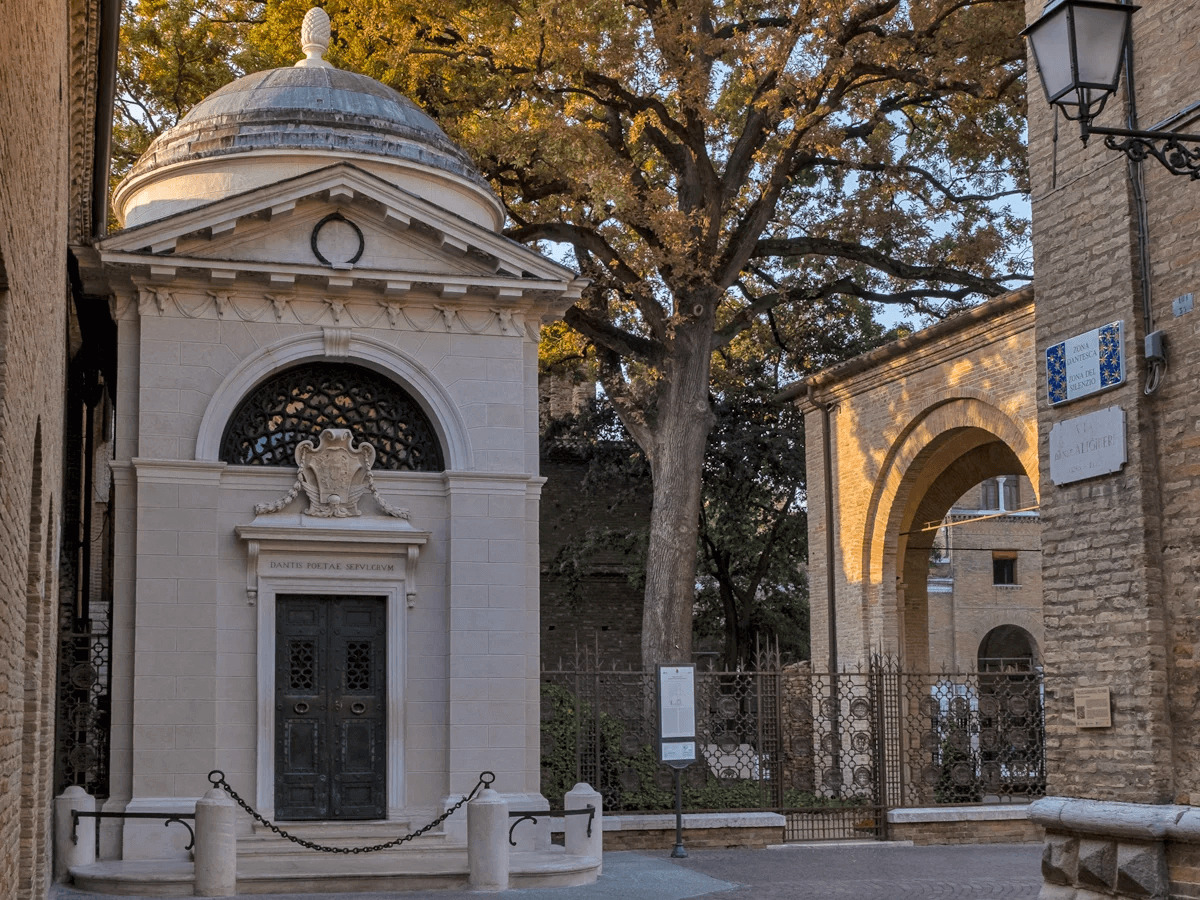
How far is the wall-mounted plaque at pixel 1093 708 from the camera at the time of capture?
11.0m

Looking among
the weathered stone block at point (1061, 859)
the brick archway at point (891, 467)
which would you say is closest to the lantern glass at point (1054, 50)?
the weathered stone block at point (1061, 859)

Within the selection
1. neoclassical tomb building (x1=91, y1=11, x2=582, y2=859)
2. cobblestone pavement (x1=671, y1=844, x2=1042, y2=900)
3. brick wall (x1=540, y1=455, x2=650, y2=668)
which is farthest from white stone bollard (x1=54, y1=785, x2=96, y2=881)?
brick wall (x1=540, y1=455, x2=650, y2=668)

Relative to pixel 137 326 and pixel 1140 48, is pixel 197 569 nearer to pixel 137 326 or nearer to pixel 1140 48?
pixel 137 326

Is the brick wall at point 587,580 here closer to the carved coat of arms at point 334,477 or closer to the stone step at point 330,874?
the carved coat of arms at point 334,477

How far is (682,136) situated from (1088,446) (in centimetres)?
1151

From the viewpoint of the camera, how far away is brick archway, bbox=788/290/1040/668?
21625mm

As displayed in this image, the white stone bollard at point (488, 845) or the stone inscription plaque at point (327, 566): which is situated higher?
the stone inscription plaque at point (327, 566)

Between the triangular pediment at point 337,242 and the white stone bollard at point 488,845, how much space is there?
17.4 ft

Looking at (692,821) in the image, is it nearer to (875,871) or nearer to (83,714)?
(875,871)

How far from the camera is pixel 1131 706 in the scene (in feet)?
35.4

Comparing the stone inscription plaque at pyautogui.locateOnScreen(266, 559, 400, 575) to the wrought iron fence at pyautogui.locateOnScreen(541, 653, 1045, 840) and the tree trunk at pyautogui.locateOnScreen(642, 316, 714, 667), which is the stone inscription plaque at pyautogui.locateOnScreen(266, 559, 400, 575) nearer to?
the wrought iron fence at pyautogui.locateOnScreen(541, 653, 1045, 840)

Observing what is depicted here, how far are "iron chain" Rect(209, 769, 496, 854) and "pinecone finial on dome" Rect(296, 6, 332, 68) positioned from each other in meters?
8.57

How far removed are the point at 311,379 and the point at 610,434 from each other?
1722 cm

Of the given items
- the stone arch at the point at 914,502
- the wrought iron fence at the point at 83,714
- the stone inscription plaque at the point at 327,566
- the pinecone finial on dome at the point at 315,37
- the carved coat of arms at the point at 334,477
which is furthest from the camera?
the stone arch at the point at 914,502
